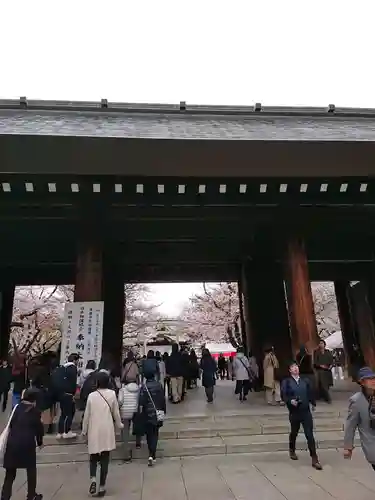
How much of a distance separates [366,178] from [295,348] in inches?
168

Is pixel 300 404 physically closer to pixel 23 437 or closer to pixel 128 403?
pixel 128 403

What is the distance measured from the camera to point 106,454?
4.60 m

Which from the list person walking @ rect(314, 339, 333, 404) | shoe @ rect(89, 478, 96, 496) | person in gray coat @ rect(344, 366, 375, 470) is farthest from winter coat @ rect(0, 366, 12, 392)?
person in gray coat @ rect(344, 366, 375, 470)

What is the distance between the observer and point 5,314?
46.7 ft

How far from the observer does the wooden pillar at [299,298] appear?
889 centimetres

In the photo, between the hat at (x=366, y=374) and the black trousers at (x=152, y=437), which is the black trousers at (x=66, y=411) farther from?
the hat at (x=366, y=374)

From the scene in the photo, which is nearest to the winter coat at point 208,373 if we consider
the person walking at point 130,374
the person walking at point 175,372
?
the person walking at point 175,372

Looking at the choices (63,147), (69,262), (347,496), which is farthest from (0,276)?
(347,496)

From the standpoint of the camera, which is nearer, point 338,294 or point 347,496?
point 347,496

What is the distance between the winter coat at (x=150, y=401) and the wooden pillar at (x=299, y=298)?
4.32 m

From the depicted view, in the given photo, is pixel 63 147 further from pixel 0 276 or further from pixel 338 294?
pixel 338 294

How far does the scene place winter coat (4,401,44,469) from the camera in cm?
389

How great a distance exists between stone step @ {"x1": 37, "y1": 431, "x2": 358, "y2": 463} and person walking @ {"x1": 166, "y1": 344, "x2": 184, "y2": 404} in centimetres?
273

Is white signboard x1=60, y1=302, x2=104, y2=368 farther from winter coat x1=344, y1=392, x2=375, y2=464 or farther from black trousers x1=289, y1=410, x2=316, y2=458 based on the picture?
winter coat x1=344, y1=392, x2=375, y2=464
